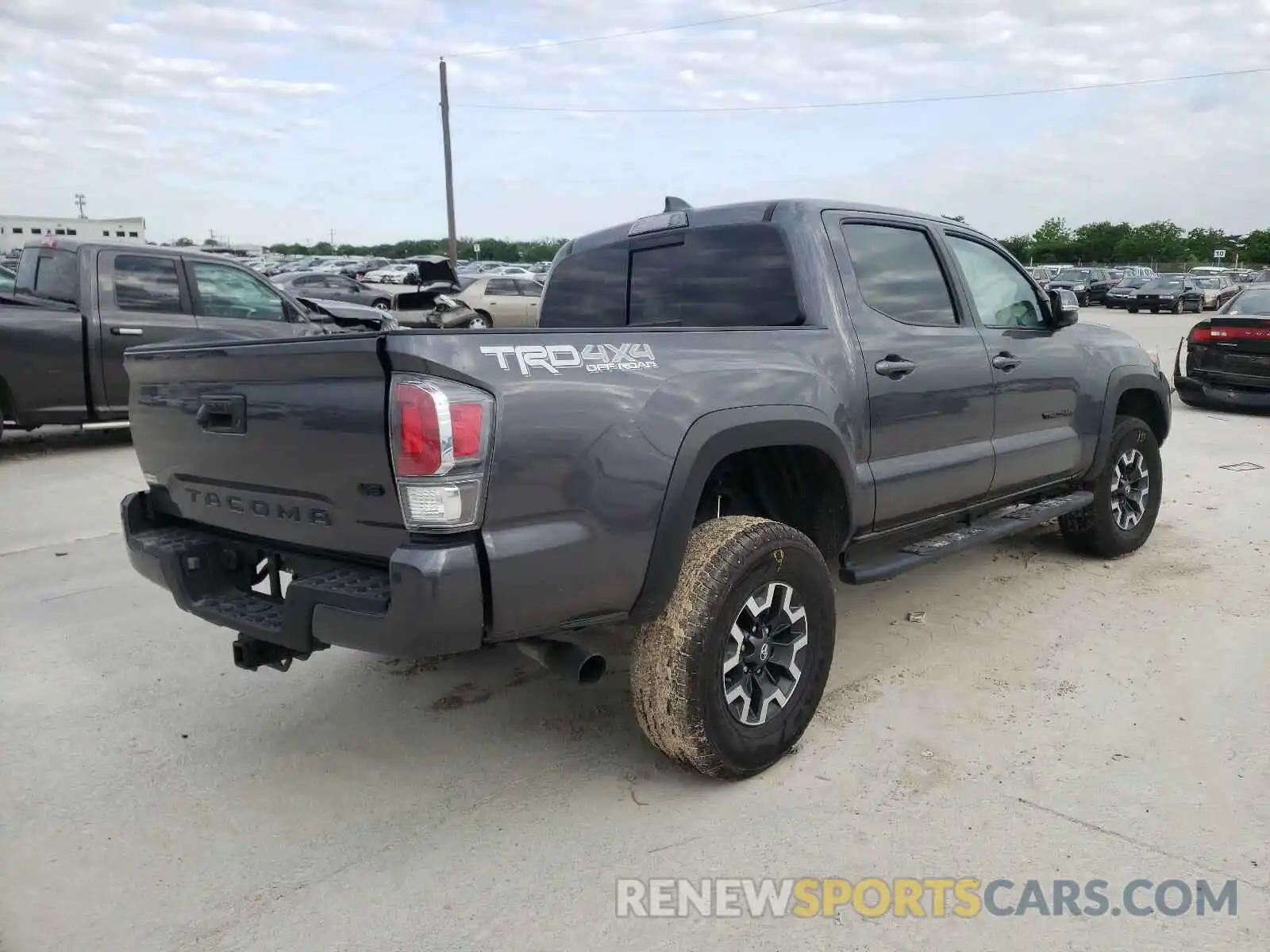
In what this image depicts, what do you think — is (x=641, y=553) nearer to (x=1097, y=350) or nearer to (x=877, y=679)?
(x=877, y=679)

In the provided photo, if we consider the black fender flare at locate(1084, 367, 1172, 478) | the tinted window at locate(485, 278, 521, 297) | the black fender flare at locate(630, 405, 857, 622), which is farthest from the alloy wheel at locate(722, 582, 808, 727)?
the tinted window at locate(485, 278, 521, 297)

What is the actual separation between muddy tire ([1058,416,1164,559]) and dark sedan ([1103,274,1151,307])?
34908 millimetres

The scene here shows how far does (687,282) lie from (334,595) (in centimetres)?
210

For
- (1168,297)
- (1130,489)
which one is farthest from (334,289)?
(1168,297)

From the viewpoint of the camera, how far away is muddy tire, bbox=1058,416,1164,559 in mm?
5406

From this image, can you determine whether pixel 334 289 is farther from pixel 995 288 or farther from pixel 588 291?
pixel 995 288

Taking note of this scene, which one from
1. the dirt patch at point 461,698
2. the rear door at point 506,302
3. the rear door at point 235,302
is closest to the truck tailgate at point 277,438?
the dirt patch at point 461,698

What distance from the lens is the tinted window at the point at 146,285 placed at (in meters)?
8.70

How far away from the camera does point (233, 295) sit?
941 centimetres

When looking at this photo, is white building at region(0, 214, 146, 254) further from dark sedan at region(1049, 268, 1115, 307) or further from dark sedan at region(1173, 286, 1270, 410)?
dark sedan at region(1173, 286, 1270, 410)

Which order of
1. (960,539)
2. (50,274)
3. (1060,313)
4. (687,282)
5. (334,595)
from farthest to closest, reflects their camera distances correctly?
(50,274) < (1060,313) < (960,539) < (687,282) < (334,595)

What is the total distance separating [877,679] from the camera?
401cm

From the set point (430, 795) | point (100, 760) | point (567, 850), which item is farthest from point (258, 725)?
point (567, 850)

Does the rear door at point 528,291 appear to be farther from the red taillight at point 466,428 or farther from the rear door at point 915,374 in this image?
the red taillight at point 466,428
